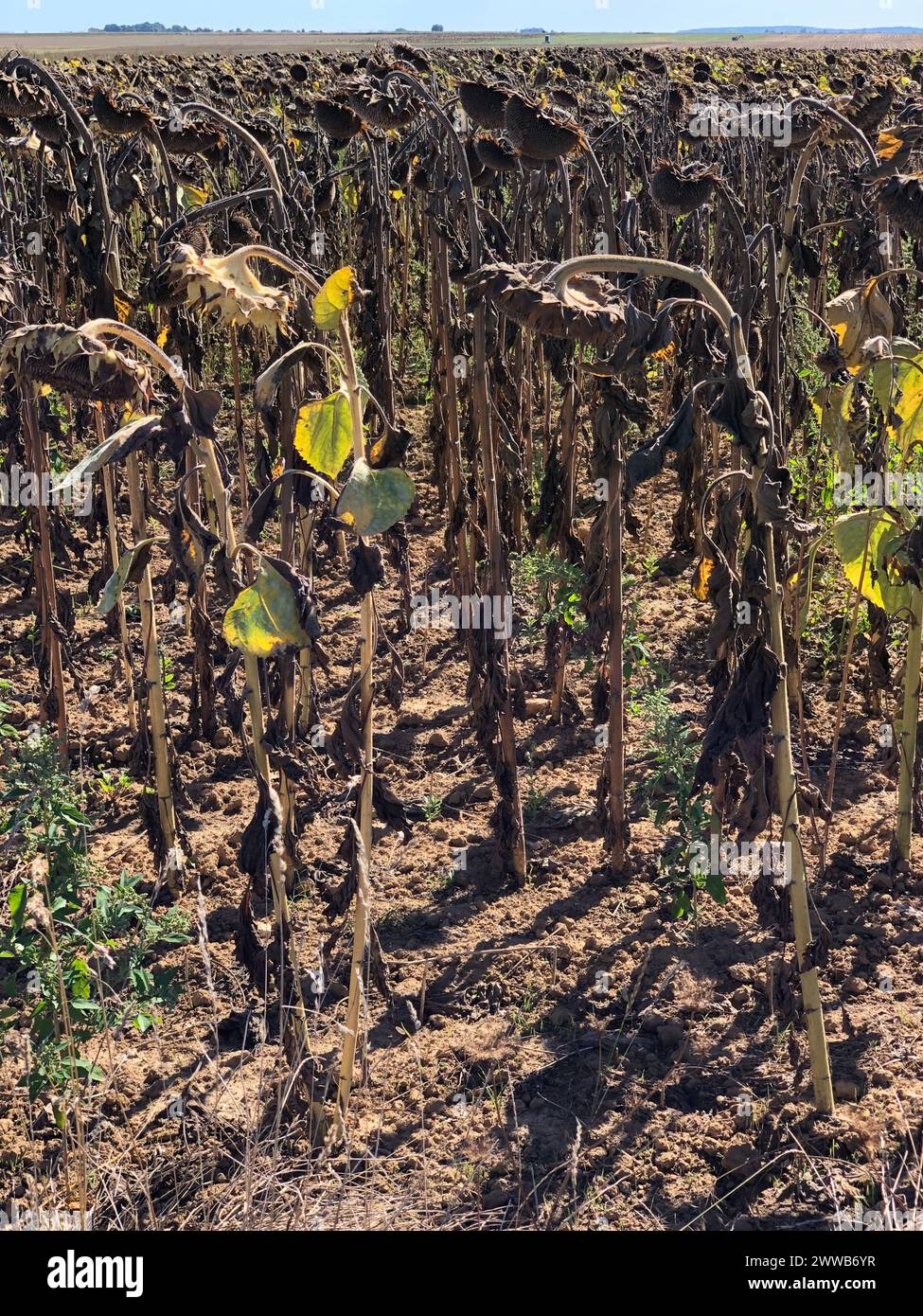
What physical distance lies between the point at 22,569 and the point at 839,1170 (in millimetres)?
4571

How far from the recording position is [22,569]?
241 inches

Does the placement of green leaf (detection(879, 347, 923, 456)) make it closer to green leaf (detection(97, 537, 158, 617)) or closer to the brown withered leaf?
the brown withered leaf

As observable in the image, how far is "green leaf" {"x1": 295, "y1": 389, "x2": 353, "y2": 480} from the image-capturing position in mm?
2346

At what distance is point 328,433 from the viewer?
2350 millimetres

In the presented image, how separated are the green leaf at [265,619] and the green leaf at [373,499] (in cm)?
17

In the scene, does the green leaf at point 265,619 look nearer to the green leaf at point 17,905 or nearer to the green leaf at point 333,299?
the green leaf at point 333,299

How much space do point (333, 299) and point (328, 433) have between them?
0.24 metres

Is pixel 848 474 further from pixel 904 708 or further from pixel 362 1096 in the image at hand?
pixel 362 1096

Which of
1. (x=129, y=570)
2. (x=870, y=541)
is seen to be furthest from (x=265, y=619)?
(x=870, y=541)

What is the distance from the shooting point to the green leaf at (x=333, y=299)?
2209mm

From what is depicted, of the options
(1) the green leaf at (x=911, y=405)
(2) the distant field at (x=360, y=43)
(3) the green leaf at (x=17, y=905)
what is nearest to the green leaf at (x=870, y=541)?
(1) the green leaf at (x=911, y=405)

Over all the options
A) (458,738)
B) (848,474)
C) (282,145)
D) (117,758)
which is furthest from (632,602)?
(282,145)

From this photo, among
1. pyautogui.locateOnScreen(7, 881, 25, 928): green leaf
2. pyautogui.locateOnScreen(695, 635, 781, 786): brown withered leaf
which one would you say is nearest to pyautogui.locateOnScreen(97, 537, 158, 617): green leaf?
pyautogui.locateOnScreen(7, 881, 25, 928): green leaf

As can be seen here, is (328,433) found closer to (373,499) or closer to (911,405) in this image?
(373,499)
